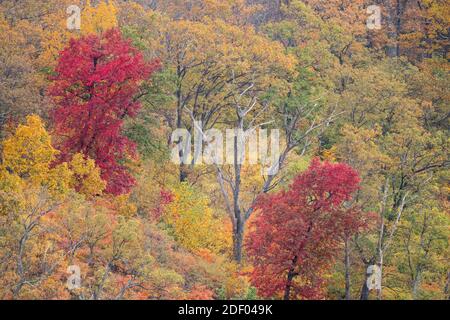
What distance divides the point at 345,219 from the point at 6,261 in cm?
1076

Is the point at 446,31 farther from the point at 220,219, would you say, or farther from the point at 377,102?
the point at 220,219

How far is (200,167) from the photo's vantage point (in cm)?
3662

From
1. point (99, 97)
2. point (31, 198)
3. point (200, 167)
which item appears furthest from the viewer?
point (200, 167)

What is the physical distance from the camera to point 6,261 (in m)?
20.5

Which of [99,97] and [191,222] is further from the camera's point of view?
[191,222]

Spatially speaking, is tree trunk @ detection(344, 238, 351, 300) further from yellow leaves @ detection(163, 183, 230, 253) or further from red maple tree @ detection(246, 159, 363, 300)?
yellow leaves @ detection(163, 183, 230, 253)

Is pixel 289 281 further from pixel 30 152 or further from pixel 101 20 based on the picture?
pixel 101 20

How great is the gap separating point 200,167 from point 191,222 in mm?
6813

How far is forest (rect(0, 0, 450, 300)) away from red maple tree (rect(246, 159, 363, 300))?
65mm

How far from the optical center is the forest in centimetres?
2227

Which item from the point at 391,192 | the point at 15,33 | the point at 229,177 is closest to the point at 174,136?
the point at 229,177

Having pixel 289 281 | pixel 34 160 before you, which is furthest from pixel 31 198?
pixel 289 281

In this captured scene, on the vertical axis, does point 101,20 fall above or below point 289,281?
above
